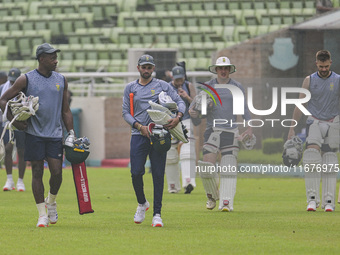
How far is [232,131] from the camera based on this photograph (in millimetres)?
13578

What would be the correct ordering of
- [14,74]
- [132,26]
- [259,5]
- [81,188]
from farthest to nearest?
[132,26]
[259,5]
[14,74]
[81,188]

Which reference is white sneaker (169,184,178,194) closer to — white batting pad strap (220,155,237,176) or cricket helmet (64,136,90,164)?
white batting pad strap (220,155,237,176)

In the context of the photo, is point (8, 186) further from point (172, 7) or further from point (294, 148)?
point (172, 7)

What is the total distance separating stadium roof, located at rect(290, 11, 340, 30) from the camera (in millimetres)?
21812

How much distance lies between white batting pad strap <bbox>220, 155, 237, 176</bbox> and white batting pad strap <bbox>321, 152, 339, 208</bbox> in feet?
4.30

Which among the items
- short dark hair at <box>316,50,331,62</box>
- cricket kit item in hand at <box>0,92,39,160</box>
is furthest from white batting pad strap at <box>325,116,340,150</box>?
cricket kit item in hand at <box>0,92,39,160</box>

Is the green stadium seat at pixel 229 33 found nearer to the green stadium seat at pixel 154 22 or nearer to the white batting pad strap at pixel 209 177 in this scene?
the green stadium seat at pixel 154 22

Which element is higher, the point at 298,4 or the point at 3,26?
the point at 298,4

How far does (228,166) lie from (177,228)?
8.34 ft

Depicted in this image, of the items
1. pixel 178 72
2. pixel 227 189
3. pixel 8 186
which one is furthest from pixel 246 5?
pixel 227 189

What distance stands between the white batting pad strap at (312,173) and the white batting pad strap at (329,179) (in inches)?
4.7

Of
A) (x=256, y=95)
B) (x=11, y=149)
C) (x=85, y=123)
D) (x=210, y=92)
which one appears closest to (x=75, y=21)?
(x=85, y=123)

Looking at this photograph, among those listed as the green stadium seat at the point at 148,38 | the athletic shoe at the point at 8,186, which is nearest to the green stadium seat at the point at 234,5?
the green stadium seat at the point at 148,38

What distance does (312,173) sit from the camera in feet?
44.2
